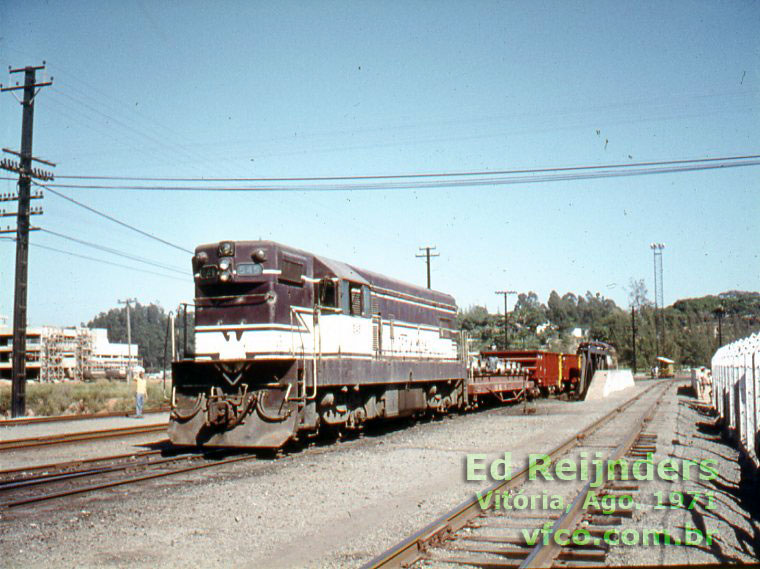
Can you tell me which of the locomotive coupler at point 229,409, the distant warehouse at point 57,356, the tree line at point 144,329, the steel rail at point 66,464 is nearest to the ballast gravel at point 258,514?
the locomotive coupler at point 229,409

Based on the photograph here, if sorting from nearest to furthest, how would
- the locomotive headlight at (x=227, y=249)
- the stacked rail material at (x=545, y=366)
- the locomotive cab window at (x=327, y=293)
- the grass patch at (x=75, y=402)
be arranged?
the locomotive headlight at (x=227, y=249), the locomotive cab window at (x=327, y=293), the grass patch at (x=75, y=402), the stacked rail material at (x=545, y=366)

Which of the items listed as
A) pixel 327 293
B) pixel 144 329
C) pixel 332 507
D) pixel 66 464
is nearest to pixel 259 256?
pixel 327 293

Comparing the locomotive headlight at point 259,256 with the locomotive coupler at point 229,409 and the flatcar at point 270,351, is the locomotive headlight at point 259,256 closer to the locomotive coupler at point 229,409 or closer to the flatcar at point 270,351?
the flatcar at point 270,351

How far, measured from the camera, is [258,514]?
24.6ft

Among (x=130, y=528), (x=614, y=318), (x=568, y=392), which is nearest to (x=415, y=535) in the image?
(x=130, y=528)

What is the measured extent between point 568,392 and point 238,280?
2533 centimetres

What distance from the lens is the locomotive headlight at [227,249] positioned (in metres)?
12.2

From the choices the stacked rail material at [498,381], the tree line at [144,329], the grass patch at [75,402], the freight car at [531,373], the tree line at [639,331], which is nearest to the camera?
the stacked rail material at [498,381]

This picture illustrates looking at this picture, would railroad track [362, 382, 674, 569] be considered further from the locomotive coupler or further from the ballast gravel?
the locomotive coupler

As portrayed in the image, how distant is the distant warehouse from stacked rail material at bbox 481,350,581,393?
55.6m

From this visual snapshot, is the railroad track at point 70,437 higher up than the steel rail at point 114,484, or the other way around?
the steel rail at point 114,484

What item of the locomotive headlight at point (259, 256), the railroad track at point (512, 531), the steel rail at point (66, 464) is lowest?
the steel rail at point (66, 464)

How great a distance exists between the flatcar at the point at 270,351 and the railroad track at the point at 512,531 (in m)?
4.17

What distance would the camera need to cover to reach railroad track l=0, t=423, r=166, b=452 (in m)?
14.1
